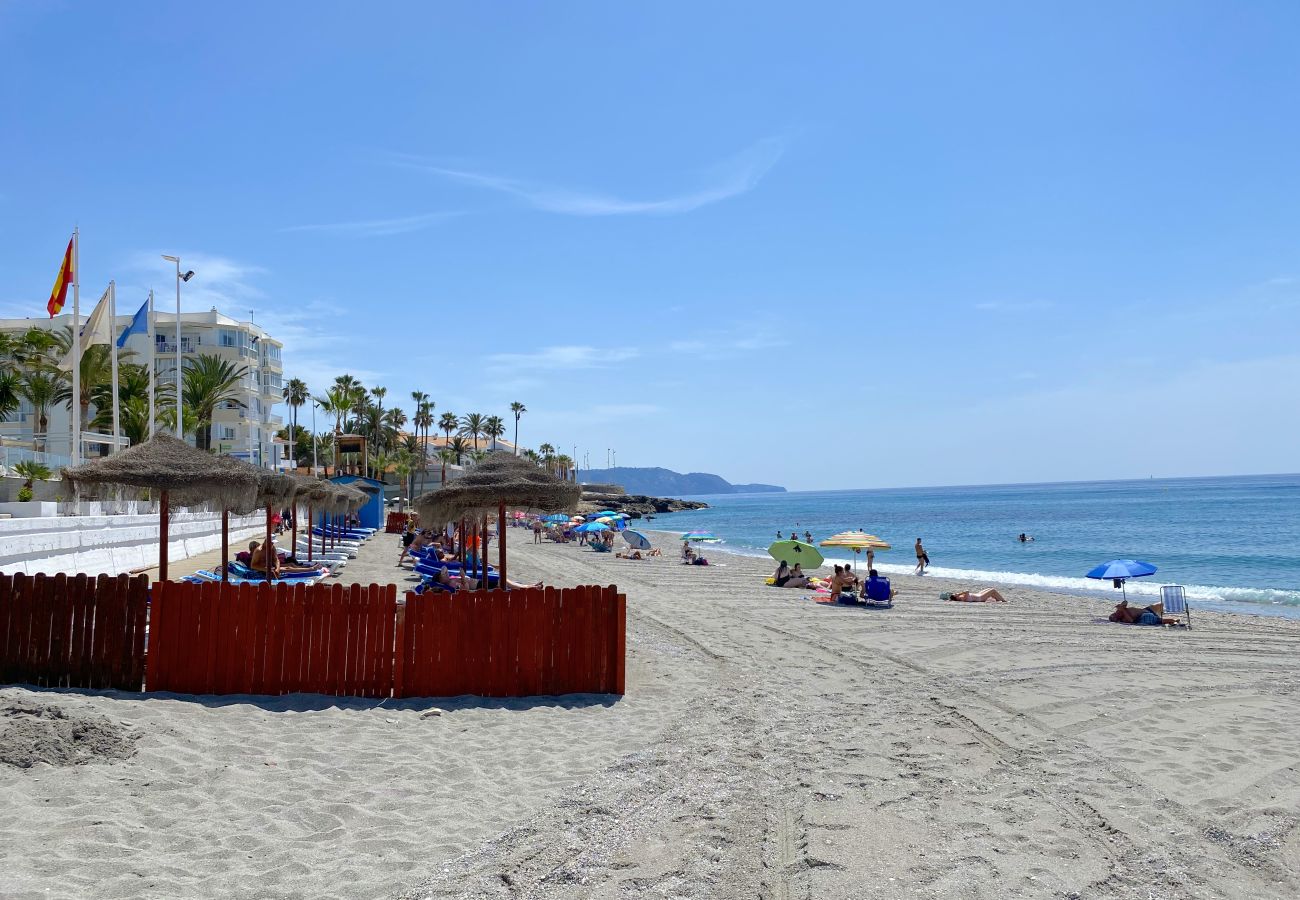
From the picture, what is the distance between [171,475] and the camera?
10.3 metres

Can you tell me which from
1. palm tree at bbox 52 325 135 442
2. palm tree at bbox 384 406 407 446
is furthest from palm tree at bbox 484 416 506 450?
palm tree at bbox 52 325 135 442

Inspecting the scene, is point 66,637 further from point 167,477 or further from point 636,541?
point 636,541

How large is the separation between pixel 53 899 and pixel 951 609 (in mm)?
18196

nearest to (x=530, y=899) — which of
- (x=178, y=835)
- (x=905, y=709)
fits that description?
(x=178, y=835)

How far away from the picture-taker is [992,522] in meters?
80.9

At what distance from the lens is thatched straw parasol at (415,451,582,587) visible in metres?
11.5

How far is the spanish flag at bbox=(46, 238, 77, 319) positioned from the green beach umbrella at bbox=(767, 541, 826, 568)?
18.6 metres

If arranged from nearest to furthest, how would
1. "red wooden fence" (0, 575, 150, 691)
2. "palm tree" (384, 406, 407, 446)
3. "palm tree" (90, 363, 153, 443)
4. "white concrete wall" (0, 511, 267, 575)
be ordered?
"red wooden fence" (0, 575, 150, 691), "white concrete wall" (0, 511, 267, 575), "palm tree" (90, 363, 153, 443), "palm tree" (384, 406, 407, 446)

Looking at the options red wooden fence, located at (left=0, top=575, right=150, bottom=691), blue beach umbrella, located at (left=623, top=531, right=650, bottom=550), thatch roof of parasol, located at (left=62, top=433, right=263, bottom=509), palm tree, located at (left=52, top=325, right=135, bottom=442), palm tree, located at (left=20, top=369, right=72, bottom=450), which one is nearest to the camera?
red wooden fence, located at (left=0, top=575, right=150, bottom=691)

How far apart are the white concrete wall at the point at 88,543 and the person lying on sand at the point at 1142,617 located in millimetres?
18418

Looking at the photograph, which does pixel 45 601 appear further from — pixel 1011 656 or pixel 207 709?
pixel 1011 656

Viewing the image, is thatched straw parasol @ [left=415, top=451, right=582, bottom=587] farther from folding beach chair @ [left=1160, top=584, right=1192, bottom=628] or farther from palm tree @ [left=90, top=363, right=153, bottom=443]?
palm tree @ [left=90, top=363, right=153, bottom=443]

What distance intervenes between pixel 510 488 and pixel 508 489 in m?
0.05

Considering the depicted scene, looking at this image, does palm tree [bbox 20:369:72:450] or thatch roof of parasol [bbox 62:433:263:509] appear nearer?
thatch roof of parasol [bbox 62:433:263:509]
